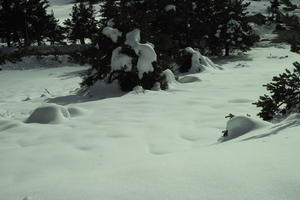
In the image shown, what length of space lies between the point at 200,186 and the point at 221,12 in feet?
91.4

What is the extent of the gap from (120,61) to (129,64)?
0.37m

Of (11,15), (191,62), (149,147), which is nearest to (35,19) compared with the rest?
(11,15)

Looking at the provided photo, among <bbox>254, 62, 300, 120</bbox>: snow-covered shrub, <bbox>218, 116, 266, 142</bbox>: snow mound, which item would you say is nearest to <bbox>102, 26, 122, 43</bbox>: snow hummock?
<bbox>254, 62, 300, 120</bbox>: snow-covered shrub

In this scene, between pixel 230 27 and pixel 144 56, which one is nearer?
pixel 144 56

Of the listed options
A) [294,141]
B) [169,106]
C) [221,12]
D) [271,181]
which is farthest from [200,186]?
[221,12]

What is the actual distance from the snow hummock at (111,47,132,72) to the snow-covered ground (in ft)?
5.55

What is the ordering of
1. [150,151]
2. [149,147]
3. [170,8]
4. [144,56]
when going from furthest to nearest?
[170,8] → [144,56] → [149,147] → [150,151]

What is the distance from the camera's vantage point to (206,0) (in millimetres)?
28641

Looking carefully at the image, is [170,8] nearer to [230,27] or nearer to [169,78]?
[230,27]

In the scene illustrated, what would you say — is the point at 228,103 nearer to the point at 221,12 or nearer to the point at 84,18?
the point at 221,12

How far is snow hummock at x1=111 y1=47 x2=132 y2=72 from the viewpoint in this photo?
12414 millimetres

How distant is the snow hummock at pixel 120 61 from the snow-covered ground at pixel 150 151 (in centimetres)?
169

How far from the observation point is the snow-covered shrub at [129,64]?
12422 mm

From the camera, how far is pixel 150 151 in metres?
4.81
